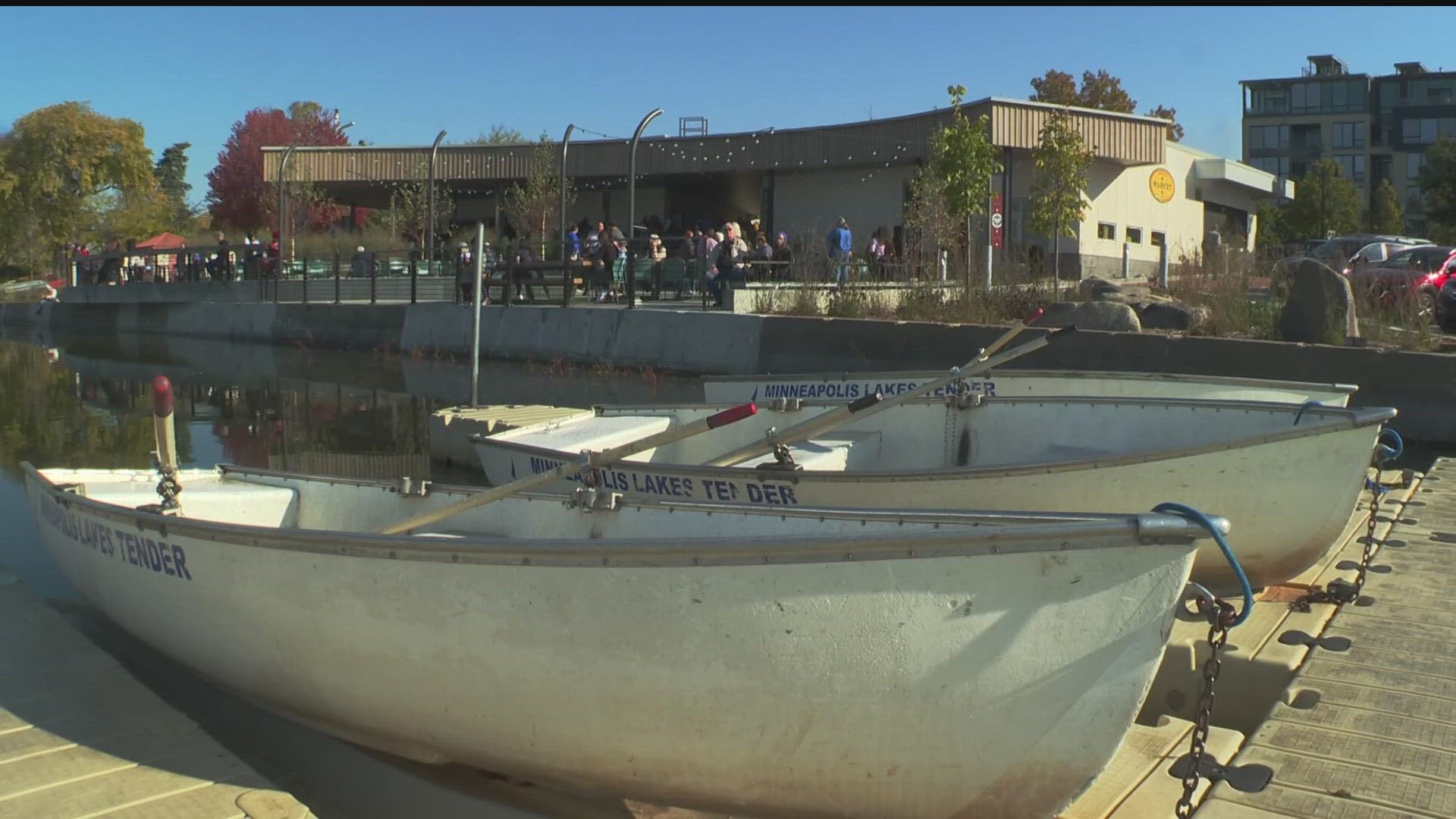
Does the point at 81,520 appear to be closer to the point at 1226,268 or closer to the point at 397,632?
the point at 397,632

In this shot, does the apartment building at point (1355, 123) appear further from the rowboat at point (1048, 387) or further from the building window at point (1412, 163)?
the rowboat at point (1048, 387)

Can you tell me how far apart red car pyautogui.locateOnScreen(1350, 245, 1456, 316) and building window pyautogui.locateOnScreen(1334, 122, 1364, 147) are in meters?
71.1

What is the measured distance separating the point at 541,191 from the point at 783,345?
21697 millimetres

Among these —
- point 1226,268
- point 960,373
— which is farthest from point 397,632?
point 1226,268

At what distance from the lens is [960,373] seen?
798cm

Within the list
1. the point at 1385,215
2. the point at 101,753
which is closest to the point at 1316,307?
the point at 101,753

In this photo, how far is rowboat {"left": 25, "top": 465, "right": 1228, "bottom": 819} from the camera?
3.97 metres

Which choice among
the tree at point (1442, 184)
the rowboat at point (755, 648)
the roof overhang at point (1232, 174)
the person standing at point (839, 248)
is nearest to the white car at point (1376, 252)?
the roof overhang at point (1232, 174)

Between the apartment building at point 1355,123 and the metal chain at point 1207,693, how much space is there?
8864 cm

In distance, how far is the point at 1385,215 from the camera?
6238cm

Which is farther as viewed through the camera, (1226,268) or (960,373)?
(1226,268)

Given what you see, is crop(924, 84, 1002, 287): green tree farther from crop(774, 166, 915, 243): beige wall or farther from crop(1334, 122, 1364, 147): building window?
crop(1334, 122, 1364, 147): building window

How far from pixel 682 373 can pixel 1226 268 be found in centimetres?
847

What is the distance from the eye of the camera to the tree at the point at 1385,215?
62.1 metres
